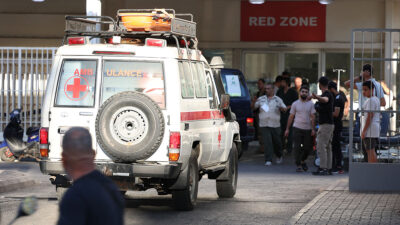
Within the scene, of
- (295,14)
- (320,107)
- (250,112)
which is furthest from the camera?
(295,14)

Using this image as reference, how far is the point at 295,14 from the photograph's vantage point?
2573 cm

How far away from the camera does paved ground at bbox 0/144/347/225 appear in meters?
10.9

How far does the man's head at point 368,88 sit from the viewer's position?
14.0m

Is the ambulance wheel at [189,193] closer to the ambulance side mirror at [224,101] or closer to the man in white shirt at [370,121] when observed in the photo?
the ambulance side mirror at [224,101]

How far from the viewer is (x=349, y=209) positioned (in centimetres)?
1139

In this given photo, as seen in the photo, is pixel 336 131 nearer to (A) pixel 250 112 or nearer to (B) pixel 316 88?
(A) pixel 250 112

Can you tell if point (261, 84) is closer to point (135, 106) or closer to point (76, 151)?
point (135, 106)

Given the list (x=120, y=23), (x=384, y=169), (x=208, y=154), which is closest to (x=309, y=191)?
(x=384, y=169)

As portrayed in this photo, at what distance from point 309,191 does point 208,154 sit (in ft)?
9.78

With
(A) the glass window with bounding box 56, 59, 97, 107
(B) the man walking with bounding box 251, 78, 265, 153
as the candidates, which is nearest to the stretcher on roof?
(A) the glass window with bounding box 56, 59, 97, 107

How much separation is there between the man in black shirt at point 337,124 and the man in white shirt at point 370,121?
3.59 m

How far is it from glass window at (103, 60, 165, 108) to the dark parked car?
29.7 ft

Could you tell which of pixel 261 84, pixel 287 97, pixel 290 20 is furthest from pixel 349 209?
pixel 290 20

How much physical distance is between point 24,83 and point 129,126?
34.5 feet
